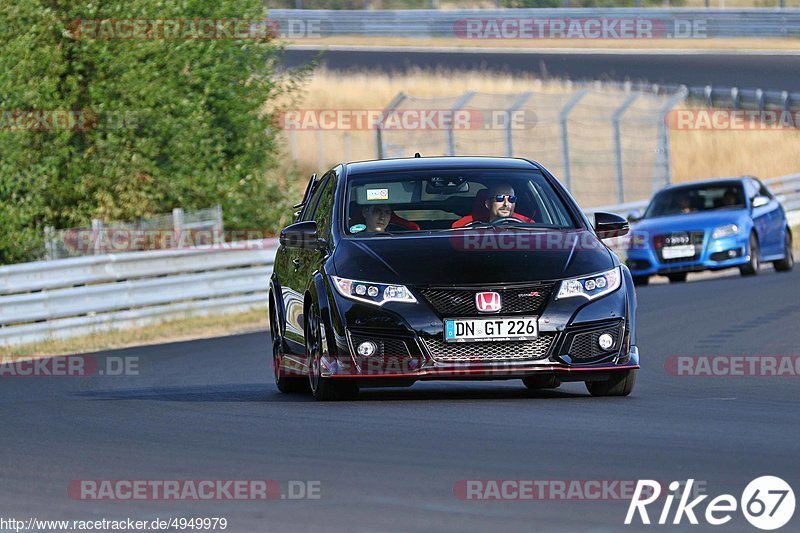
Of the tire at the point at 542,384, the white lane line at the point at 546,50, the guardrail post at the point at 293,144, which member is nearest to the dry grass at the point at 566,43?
the white lane line at the point at 546,50

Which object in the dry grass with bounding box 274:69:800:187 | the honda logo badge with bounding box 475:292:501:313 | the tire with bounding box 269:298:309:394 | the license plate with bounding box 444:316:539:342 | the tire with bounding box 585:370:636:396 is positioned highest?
the honda logo badge with bounding box 475:292:501:313

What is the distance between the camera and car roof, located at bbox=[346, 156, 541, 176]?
37.6 feet

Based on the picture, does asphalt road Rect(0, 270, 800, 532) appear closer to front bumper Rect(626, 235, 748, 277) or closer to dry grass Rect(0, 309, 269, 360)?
dry grass Rect(0, 309, 269, 360)

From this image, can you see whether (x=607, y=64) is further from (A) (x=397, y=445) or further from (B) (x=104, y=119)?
(A) (x=397, y=445)

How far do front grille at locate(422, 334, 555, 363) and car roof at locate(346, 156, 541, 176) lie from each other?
1750mm

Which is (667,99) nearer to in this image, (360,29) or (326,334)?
(326,334)

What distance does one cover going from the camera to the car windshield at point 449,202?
11070 mm

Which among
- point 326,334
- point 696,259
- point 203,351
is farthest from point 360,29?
point 326,334

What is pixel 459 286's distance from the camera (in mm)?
10000

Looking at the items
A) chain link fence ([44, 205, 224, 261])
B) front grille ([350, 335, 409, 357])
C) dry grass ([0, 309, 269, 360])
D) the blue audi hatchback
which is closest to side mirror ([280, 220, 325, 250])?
front grille ([350, 335, 409, 357])

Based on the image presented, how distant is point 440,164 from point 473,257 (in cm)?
140

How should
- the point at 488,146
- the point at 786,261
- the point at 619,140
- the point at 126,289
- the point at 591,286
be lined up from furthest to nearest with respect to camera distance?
the point at 488,146 → the point at 619,140 → the point at 786,261 → the point at 126,289 → the point at 591,286

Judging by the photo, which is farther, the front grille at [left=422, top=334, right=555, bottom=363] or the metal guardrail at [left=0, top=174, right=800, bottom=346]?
the metal guardrail at [left=0, top=174, right=800, bottom=346]

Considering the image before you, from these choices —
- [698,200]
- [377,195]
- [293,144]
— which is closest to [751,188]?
[698,200]
